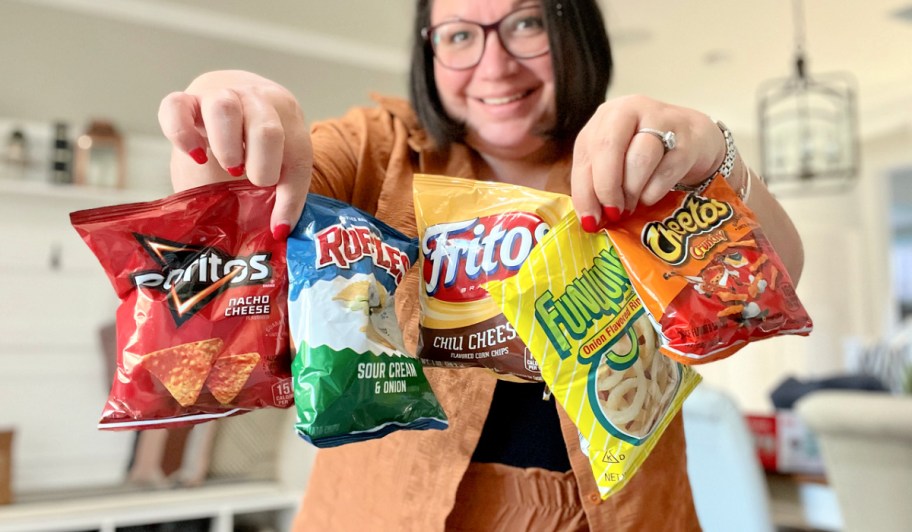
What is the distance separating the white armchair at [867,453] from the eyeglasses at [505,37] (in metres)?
0.97

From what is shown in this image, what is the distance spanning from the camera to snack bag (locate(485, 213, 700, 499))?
1.72ft

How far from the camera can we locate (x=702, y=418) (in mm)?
1461

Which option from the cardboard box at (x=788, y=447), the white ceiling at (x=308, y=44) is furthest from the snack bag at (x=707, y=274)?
the white ceiling at (x=308, y=44)

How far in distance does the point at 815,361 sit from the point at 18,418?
489 centimetres

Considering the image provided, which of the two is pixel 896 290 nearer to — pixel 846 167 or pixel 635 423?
pixel 846 167

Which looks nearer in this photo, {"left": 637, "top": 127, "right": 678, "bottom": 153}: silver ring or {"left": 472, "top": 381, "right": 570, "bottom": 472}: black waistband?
{"left": 637, "top": 127, "right": 678, "bottom": 153}: silver ring

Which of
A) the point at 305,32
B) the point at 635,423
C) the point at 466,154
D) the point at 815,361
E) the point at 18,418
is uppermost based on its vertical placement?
the point at 305,32

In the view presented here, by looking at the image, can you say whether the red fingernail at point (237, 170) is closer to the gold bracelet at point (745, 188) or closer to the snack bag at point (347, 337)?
the snack bag at point (347, 337)

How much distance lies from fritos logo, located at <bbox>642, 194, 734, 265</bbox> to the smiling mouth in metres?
0.24

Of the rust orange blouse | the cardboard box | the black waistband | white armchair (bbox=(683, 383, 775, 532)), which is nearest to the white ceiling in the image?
the cardboard box

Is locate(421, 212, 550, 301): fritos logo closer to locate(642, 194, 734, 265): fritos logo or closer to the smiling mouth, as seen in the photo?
locate(642, 194, 734, 265): fritos logo

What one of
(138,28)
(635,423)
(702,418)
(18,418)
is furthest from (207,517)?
(635,423)

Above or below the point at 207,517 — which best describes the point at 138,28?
Answer: above

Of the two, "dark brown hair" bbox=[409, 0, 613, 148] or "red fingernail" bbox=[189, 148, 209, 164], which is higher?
"dark brown hair" bbox=[409, 0, 613, 148]
